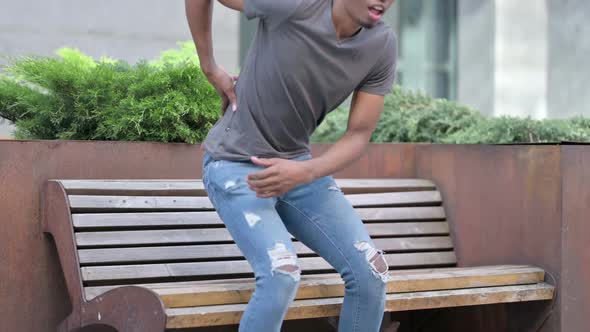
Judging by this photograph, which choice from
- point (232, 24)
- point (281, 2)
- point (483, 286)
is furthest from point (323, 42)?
point (232, 24)

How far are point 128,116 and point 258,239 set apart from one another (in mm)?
1266

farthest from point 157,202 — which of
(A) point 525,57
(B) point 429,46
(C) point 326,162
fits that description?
(B) point 429,46

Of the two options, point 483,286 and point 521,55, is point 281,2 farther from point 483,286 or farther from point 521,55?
point 521,55

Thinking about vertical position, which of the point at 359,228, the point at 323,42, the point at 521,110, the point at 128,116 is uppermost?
the point at 323,42

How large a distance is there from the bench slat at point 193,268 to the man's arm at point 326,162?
0.83m

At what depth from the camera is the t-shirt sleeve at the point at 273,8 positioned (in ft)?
9.94

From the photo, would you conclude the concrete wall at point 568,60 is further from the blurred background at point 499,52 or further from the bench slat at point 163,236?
the bench slat at point 163,236

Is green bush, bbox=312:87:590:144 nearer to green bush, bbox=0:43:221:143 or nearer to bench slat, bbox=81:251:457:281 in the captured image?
bench slat, bbox=81:251:457:281

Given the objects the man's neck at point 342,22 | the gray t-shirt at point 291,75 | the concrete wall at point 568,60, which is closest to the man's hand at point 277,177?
the gray t-shirt at point 291,75

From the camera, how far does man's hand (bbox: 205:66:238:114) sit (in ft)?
10.8

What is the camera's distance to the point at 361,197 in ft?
14.1

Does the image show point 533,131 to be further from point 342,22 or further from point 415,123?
point 342,22

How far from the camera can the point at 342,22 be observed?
3119 millimetres

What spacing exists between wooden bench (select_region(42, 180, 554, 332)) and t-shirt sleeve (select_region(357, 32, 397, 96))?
78 cm
